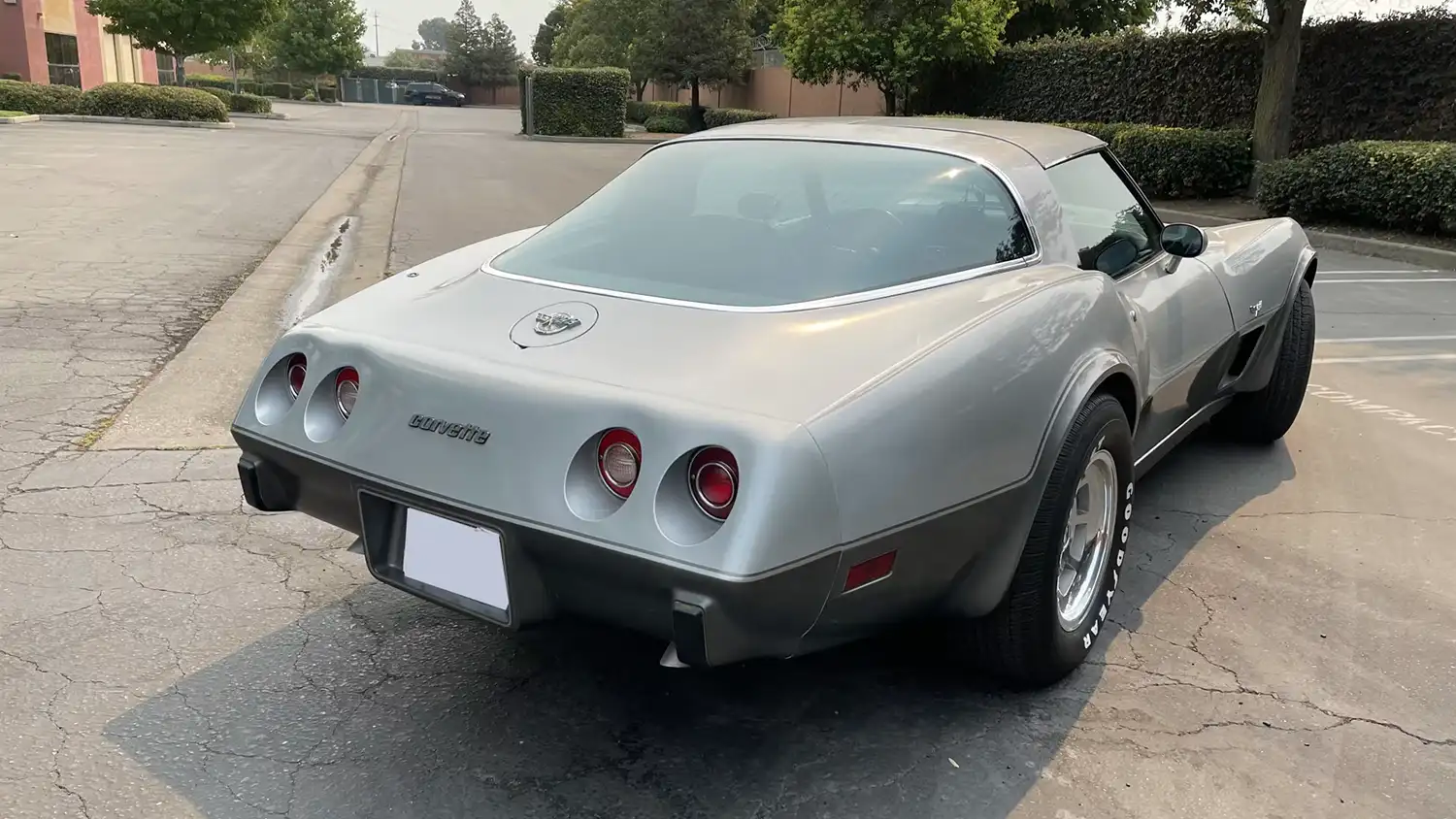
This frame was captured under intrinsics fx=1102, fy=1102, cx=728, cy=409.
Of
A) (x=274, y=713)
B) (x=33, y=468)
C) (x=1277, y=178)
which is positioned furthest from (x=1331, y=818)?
(x=1277, y=178)

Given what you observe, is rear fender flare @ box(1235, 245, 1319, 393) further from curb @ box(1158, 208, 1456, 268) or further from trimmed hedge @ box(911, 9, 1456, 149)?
trimmed hedge @ box(911, 9, 1456, 149)

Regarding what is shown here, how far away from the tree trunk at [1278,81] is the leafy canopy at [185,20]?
33.8 m

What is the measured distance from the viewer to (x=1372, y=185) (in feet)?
40.2

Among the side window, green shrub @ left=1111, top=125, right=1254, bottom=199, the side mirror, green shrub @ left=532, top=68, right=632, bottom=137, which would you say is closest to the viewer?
the side window

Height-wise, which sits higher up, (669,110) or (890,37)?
(890,37)

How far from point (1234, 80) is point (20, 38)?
35.8 m

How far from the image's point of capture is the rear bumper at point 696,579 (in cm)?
199

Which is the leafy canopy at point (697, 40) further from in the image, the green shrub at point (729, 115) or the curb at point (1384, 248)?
the curb at point (1384, 248)

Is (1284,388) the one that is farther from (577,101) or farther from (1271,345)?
(577,101)

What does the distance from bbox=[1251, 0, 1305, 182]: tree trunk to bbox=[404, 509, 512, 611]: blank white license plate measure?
15.3 metres

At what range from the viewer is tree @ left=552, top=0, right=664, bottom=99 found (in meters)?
42.7

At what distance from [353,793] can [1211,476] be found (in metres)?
3.51

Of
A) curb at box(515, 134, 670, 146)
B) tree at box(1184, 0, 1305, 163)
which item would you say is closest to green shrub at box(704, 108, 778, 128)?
curb at box(515, 134, 670, 146)

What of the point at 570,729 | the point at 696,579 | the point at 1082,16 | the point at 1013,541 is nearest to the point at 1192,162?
the point at 1082,16
